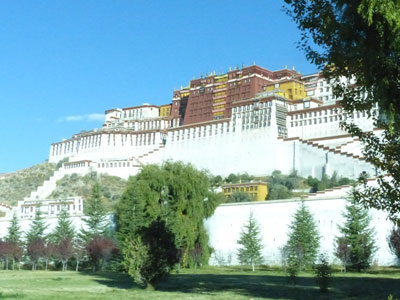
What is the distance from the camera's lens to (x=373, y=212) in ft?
91.4

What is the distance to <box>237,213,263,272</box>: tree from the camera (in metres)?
30.4

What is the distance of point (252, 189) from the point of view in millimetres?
59125

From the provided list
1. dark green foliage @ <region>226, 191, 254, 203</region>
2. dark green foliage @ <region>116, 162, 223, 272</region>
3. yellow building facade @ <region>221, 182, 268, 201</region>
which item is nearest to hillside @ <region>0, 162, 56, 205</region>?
yellow building facade @ <region>221, 182, 268, 201</region>

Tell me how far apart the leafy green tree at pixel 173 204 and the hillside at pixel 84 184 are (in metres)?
40.8

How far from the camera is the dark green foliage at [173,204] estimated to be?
97.9ft

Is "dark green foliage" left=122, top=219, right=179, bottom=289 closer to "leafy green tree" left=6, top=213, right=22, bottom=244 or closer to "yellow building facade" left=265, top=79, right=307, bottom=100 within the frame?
"leafy green tree" left=6, top=213, right=22, bottom=244

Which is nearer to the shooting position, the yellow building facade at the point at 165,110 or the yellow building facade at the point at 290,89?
the yellow building facade at the point at 290,89

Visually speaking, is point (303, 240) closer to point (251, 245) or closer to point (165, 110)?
point (251, 245)

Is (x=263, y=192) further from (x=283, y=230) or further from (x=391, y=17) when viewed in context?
(x=391, y=17)

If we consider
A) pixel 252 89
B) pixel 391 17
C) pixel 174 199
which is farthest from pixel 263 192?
pixel 391 17

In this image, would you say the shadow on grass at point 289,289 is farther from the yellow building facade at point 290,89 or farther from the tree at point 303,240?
the yellow building facade at point 290,89

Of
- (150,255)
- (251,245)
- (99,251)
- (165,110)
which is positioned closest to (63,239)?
(99,251)

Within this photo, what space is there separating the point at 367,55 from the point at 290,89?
6703 centimetres

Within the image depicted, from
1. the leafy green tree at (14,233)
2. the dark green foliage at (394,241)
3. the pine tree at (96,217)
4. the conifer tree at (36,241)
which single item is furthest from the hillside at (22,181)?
the dark green foliage at (394,241)
